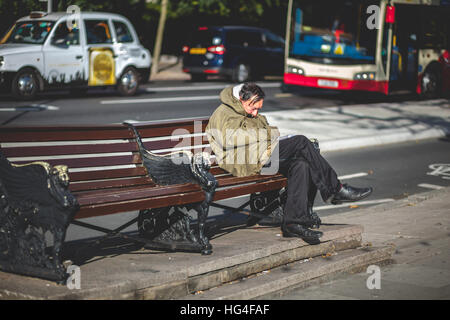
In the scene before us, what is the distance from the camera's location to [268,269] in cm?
554

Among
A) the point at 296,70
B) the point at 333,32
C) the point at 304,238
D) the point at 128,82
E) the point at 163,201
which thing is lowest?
the point at 128,82

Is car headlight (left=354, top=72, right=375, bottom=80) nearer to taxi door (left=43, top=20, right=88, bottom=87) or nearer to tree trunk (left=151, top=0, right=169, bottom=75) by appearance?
taxi door (left=43, top=20, right=88, bottom=87)

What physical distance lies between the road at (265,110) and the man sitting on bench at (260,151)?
883mm

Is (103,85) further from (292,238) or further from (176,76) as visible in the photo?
(292,238)

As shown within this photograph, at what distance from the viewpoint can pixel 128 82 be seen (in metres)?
19.4

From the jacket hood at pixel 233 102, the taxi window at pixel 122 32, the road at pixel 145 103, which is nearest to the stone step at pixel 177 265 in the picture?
the jacket hood at pixel 233 102

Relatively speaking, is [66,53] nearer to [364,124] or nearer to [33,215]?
[364,124]

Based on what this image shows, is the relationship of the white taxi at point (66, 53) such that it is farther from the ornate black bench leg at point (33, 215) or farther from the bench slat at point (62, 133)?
the ornate black bench leg at point (33, 215)

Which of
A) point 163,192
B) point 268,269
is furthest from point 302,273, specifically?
point 163,192

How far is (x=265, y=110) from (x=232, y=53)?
25.4 feet

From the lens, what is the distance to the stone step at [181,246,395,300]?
5.02m

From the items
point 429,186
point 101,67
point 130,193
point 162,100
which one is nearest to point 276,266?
point 130,193

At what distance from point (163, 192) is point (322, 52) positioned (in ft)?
48.8

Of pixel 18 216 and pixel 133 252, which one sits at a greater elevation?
pixel 18 216
